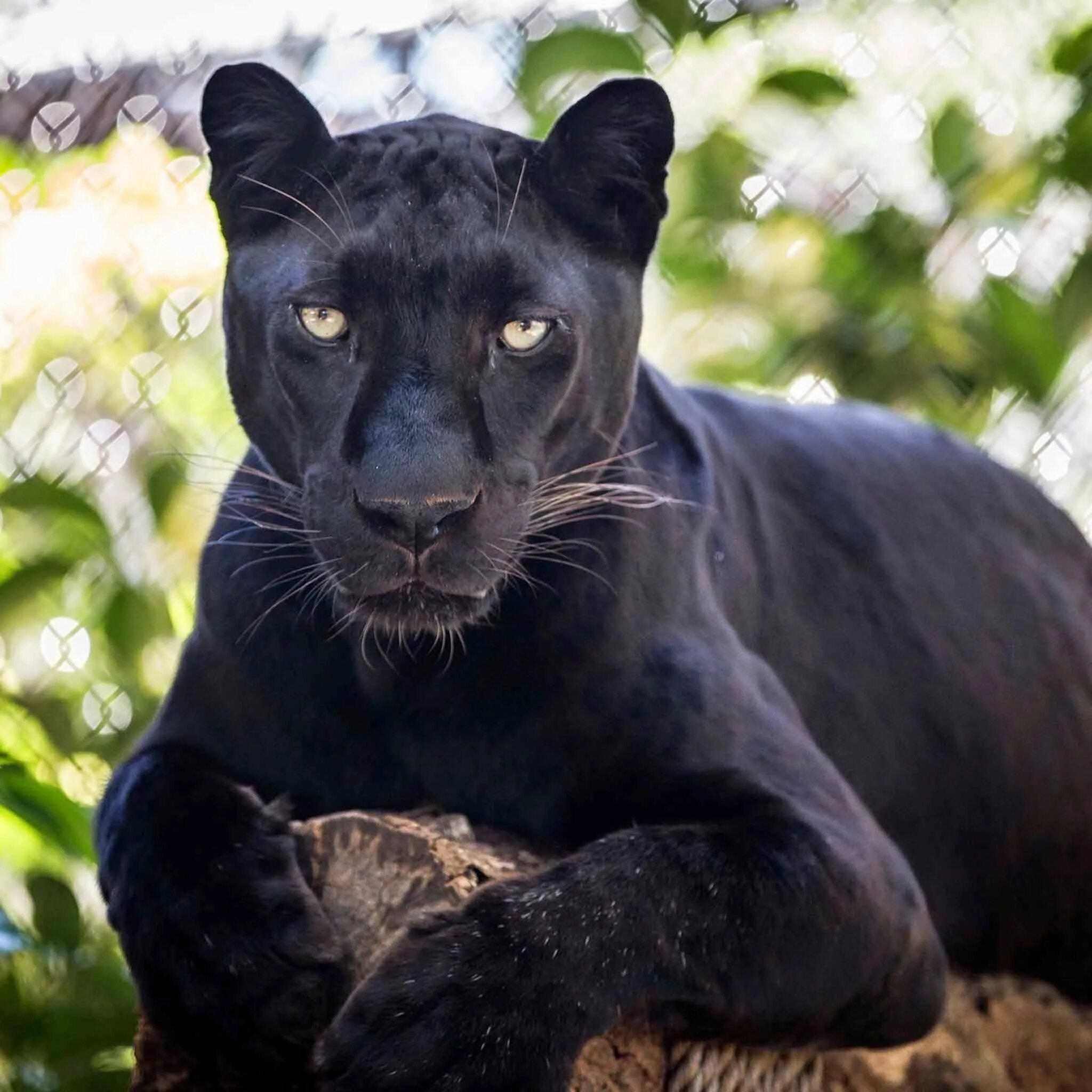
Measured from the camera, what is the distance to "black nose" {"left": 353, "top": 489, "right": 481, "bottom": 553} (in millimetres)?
1248

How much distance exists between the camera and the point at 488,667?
149 cm

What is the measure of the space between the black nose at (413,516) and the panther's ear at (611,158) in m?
0.40

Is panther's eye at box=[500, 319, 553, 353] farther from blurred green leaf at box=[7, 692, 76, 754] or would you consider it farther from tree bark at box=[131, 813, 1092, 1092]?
blurred green leaf at box=[7, 692, 76, 754]

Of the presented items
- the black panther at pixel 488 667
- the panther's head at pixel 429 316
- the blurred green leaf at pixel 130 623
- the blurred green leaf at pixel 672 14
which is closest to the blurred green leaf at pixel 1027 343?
the blurred green leaf at pixel 672 14

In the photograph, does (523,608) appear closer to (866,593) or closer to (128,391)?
(866,593)

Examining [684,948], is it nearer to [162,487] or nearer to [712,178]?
[162,487]

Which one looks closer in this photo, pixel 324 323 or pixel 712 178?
pixel 324 323

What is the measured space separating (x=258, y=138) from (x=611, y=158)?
1.19ft

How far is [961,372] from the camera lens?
8.81ft

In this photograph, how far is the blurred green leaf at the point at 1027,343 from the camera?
8.34ft

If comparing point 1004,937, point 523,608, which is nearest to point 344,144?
point 523,608

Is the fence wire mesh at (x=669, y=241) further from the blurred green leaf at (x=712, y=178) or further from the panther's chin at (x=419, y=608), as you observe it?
the panther's chin at (x=419, y=608)

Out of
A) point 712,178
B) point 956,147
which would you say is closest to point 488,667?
point 712,178

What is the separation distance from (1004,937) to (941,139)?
142 centimetres
